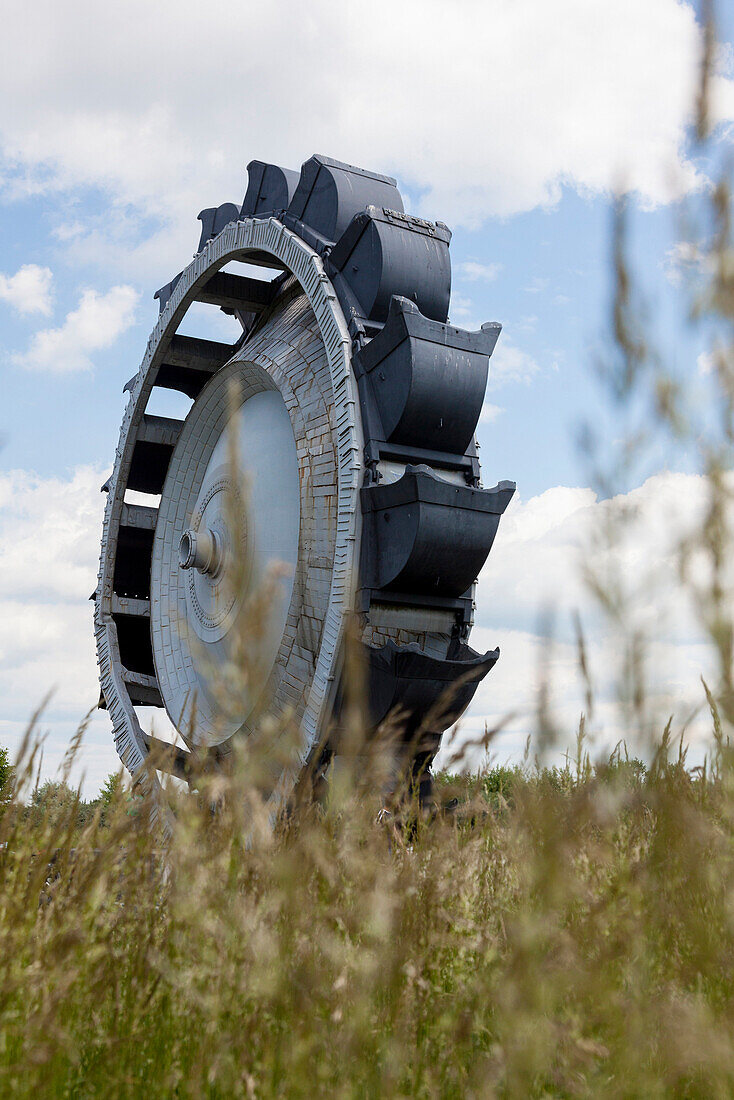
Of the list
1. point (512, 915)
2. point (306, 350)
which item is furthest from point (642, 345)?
point (306, 350)

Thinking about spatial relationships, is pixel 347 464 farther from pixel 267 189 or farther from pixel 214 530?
pixel 267 189

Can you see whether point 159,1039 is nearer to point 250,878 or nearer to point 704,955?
point 250,878

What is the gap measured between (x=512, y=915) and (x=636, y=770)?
1075mm

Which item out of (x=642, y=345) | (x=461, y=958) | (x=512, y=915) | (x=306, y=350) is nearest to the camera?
(x=642, y=345)

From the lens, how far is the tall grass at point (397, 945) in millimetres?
1309

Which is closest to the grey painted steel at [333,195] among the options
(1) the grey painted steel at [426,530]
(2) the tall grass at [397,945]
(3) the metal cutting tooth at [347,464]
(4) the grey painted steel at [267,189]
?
(3) the metal cutting tooth at [347,464]

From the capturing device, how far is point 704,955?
1.27 metres

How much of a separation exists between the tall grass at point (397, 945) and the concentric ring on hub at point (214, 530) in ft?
9.44

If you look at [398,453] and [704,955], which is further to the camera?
[398,453]

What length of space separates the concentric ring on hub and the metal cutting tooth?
2 centimetres

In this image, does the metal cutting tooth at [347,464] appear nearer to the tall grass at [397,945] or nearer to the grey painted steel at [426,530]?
the grey painted steel at [426,530]

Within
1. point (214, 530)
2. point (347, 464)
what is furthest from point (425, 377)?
point (214, 530)

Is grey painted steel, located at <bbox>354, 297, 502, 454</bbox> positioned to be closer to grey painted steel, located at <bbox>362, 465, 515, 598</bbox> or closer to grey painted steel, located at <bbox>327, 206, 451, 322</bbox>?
grey painted steel, located at <bbox>327, 206, 451, 322</bbox>

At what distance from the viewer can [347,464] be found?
18.3ft
